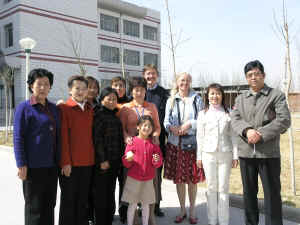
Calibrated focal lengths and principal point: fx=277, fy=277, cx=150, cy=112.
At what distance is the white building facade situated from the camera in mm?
22266

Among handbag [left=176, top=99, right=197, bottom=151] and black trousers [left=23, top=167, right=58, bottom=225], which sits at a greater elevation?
handbag [left=176, top=99, right=197, bottom=151]

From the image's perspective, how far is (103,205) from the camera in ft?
11.2

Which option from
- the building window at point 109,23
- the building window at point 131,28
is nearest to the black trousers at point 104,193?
the building window at point 109,23

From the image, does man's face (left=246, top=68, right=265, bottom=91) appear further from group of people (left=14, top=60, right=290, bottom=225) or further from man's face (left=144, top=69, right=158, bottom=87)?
man's face (left=144, top=69, right=158, bottom=87)

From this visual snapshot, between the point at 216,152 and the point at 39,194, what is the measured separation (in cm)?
211

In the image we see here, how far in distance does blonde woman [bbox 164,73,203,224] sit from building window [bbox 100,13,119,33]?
95.4 ft

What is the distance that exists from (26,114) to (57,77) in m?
22.9

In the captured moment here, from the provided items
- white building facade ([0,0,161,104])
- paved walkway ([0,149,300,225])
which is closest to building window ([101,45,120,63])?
white building facade ([0,0,161,104])

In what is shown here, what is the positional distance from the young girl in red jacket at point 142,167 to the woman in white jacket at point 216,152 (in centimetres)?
62

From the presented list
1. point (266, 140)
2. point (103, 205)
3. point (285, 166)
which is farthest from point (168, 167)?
point (285, 166)

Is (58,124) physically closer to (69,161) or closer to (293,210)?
(69,161)

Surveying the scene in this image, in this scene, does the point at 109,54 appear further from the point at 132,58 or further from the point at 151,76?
the point at 151,76

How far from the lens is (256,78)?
10.7 ft

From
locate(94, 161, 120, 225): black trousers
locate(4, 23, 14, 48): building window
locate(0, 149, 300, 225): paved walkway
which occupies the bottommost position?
locate(0, 149, 300, 225): paved walkway
